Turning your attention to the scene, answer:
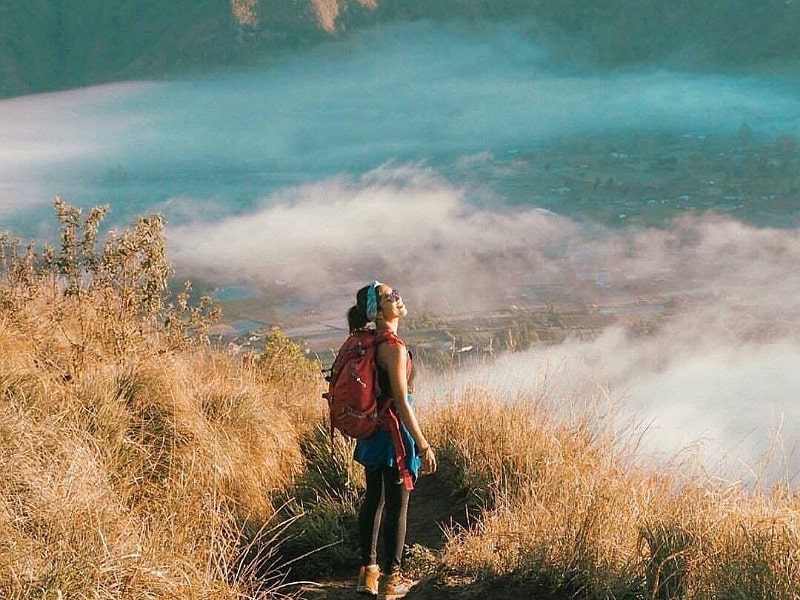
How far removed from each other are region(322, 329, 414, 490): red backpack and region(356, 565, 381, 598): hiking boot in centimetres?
51

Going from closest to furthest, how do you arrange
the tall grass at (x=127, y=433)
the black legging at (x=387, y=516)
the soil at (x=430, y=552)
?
the tall grass at (x=127, y=433), the soil at (x=430, y=552), the black legging at (x=387, y=516)

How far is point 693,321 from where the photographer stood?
133 m

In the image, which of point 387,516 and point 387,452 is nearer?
point 387,452

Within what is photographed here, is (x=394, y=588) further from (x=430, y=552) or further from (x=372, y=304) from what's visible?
(x=372, y=304)

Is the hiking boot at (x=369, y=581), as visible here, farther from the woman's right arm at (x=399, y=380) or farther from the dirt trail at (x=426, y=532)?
the woman's right arm at (x=399, y=380)

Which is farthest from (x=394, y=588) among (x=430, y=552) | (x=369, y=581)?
(x=430, y=552)

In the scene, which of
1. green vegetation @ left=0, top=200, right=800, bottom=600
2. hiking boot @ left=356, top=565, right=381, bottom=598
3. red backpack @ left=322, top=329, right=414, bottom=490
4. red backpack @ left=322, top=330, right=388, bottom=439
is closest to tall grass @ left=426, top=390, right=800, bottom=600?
green vegetation @ left=0, top=200, right=800, bottom=600

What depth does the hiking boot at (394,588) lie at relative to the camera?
5164mm

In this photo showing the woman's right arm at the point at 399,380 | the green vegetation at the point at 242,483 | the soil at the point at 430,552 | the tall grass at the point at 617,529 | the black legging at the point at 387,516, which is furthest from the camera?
the black legging at the point at 387,516

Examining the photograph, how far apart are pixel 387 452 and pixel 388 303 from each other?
2.46 ft

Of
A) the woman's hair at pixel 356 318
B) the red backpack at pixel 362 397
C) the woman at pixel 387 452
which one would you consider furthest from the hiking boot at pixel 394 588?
the woman's hair at pixel 356 318

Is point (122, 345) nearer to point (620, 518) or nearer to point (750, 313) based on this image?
point (620, 518)

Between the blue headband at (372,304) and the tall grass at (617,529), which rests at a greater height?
the blue headband at (372,304)

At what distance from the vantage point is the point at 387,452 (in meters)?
5.08
